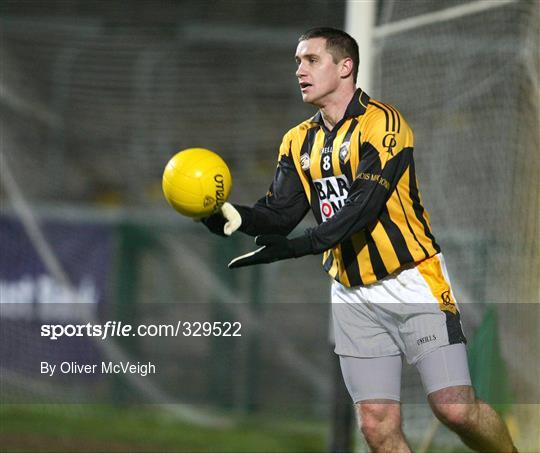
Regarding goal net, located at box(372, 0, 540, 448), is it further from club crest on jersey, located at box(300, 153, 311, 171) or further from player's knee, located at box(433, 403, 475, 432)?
player's knee, located at box(433, 403, 475, 432)

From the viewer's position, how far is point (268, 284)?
891 cm

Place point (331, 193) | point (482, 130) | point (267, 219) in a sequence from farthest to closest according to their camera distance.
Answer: point (482, 130) < point (267, 219) < point (331, 193)

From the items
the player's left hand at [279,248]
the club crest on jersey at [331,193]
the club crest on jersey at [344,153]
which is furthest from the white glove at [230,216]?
the club crest on jersey at [344,153]

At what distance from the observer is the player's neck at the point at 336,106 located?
16.2ft

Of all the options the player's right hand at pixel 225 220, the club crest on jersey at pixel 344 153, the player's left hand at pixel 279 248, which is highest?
the club crest on jersey at pixel 344 153

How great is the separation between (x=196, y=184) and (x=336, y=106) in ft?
2.55

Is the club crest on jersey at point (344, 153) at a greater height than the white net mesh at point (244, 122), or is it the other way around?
the white net mesh at point (244, 122)

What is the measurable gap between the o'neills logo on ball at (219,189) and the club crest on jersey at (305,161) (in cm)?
49

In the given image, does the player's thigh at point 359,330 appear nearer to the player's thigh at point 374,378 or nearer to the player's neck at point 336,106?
the player's thigh at point 374,378

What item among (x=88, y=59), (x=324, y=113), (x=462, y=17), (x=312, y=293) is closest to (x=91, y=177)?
(x=88, y=59)

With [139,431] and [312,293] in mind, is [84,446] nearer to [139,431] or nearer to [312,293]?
[139,431]

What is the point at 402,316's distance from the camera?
476cm

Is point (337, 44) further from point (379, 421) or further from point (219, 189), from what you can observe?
point (379, 421)

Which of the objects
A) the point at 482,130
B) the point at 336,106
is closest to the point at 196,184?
the point at 336,106
